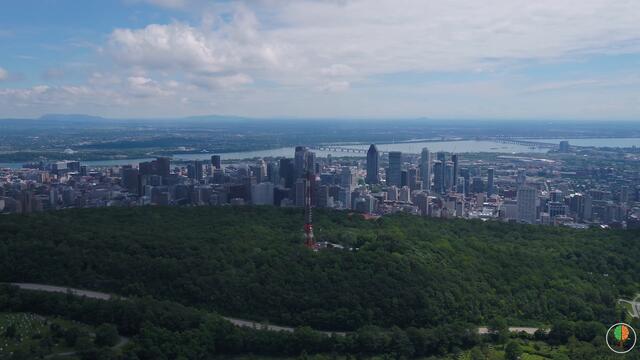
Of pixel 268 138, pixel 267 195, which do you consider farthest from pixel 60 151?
pixel 267 195

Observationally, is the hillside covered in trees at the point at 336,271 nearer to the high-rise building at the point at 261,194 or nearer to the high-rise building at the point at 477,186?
the high-rise building at the point at 261,194

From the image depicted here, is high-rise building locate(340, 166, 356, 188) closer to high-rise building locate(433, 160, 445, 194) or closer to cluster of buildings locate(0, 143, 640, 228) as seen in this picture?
cluster of buildings locate(0, 143, 640, 228)

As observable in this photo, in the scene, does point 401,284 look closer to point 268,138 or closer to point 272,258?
point 272,258

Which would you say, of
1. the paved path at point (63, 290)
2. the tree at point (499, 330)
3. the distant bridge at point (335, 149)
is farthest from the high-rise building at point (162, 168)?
the tree at point (499, 330)

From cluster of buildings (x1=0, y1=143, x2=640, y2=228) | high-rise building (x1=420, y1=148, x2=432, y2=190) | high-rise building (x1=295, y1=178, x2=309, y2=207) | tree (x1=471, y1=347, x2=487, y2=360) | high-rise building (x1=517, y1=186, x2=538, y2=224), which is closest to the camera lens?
tree (x1=471, y1=347, x2=487, y2=360)

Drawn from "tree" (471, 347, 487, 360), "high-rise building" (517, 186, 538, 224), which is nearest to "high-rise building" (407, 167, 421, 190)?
"high-rise building" (517, 186, 538, 224)

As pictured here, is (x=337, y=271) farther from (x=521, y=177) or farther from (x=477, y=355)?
(x=521, y=177)
